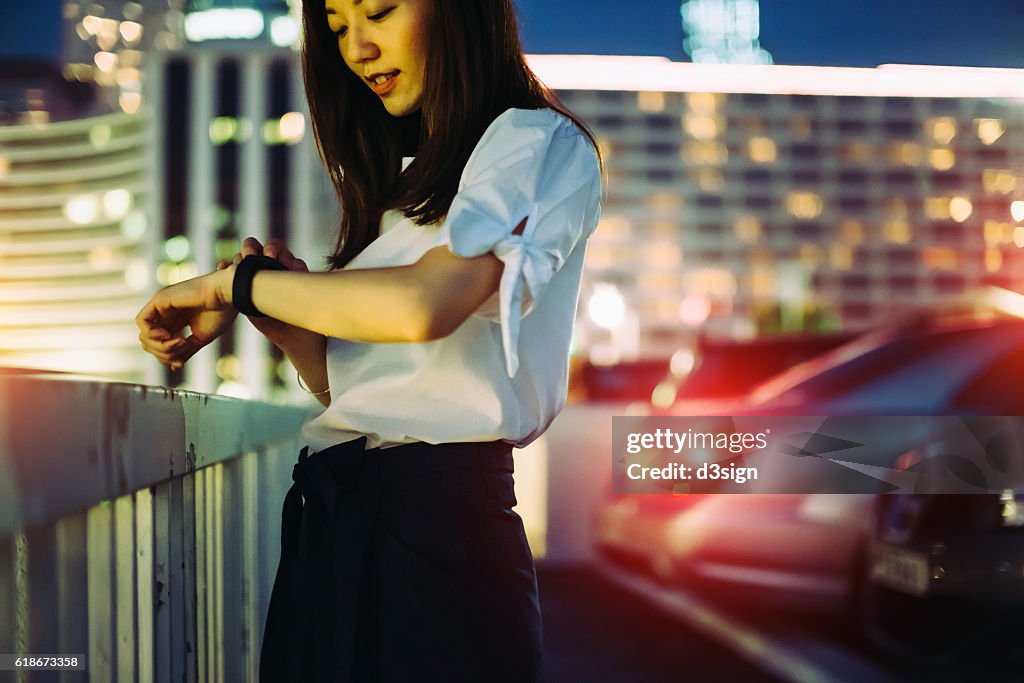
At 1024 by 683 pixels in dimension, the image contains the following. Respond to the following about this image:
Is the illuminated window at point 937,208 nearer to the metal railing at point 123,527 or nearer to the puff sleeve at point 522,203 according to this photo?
the metal railing at point 123,527

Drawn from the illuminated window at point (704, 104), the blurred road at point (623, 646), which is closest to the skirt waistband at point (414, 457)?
the blurred road at point (623, 646)

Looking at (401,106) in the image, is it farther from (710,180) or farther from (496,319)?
(710,180)

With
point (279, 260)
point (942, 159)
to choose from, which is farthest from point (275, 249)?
point (942, 159)

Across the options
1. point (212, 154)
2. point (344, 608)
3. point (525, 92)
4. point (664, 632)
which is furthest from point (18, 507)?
point (212, 154)

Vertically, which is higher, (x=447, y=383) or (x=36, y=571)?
(x=447, y=383)

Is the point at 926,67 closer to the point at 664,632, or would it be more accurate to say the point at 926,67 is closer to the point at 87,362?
the point at 664,632

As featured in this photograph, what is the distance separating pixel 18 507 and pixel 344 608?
1.38 ft

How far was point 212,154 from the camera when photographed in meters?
64.9

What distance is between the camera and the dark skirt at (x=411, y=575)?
0.98 m

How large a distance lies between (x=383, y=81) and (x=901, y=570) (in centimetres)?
220

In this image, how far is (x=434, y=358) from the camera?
1.02m

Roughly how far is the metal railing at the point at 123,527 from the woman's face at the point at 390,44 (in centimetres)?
41

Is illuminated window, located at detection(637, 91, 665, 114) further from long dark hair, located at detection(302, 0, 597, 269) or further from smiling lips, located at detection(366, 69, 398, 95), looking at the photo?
smiling lips, located at detection(366, 69, 398, 95)

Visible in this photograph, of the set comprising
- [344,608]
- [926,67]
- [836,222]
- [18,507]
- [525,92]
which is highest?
[836,222]
